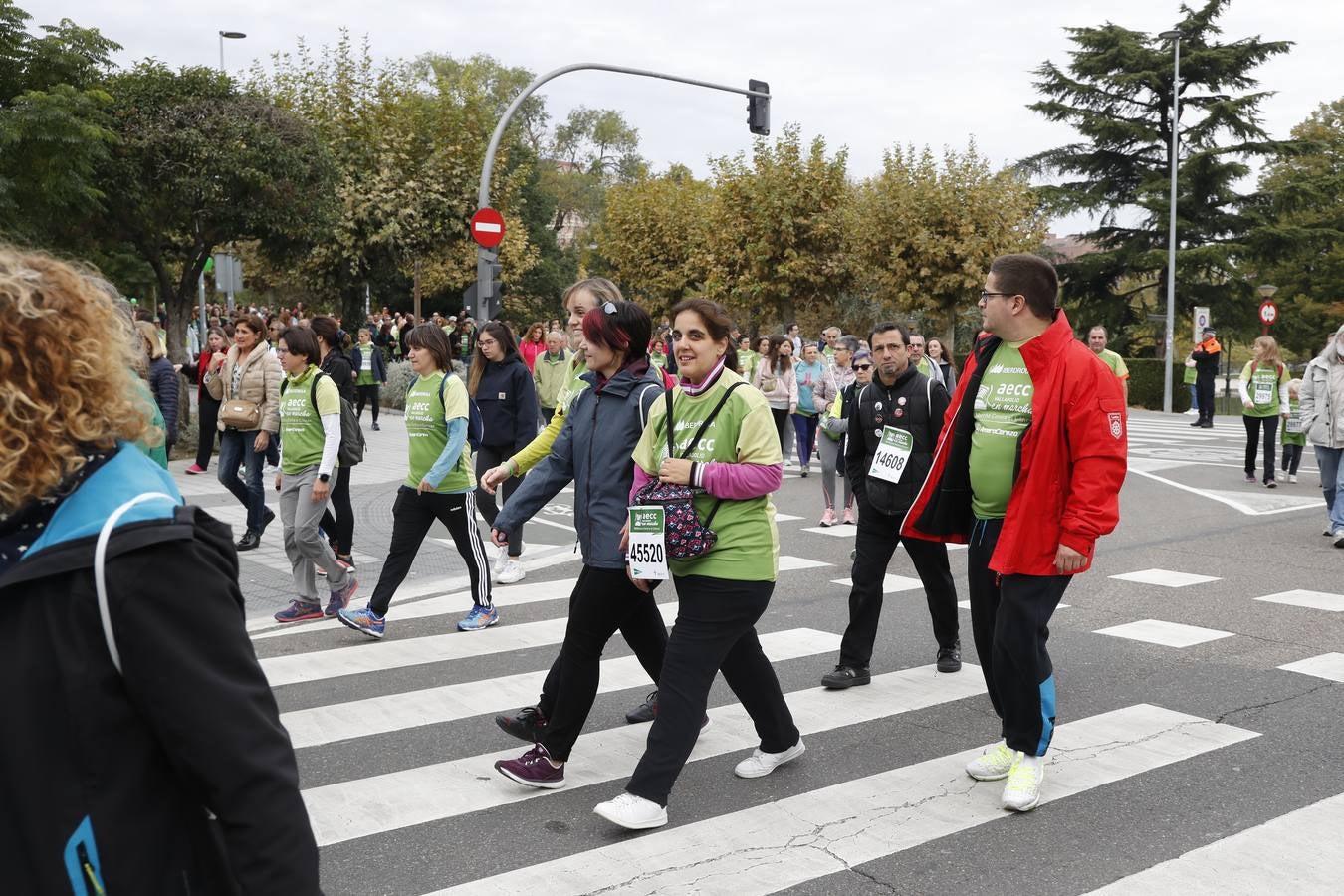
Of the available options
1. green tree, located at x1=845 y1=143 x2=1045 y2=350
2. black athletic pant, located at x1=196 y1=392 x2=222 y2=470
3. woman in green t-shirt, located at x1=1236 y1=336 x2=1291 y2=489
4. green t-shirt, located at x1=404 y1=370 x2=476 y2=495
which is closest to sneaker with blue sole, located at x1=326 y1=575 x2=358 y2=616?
green t-shirt, located at x1=404 y1=370 x2=476 y2=495

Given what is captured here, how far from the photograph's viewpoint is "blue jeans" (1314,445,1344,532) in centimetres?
1088

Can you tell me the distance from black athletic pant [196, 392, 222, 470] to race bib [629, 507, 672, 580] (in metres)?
11.0

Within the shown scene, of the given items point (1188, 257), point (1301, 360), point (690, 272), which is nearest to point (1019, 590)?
point (1188, 257)

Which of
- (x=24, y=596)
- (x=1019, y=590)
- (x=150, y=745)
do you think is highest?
(x=24, y=596)

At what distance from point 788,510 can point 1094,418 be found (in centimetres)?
899

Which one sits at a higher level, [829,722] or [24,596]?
[24,596]

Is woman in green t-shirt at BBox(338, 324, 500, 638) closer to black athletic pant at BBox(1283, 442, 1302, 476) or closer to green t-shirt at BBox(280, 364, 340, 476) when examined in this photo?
green t-shirt at BBox(280, 364, 340, 476)

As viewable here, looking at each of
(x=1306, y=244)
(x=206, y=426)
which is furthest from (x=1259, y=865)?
(x=1306, y=244)

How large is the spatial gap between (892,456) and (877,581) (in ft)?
2.13

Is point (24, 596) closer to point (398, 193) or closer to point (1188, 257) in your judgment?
point (398, 193)

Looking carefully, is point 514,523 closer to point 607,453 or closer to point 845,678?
point 607,453

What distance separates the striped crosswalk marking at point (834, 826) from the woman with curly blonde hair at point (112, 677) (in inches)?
92.0

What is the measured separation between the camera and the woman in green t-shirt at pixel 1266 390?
47.9 ft

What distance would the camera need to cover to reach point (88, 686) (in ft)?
5.32
